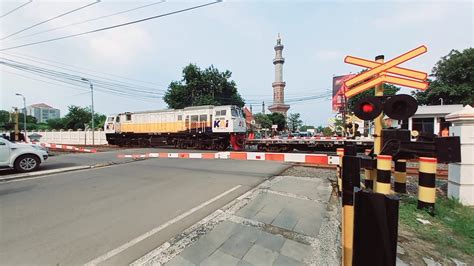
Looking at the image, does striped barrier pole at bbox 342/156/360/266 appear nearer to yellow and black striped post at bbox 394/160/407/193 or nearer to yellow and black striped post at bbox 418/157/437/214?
yellow and black striped post at bbox 418/157/437/214

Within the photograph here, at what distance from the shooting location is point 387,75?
405 centimetres

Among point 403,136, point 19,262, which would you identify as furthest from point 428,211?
point 19,262

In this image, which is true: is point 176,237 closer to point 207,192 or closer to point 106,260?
point 106,260

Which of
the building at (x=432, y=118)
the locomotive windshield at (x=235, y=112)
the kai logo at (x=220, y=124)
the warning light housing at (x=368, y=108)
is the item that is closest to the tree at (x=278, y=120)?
the building at (x=432, y=118)

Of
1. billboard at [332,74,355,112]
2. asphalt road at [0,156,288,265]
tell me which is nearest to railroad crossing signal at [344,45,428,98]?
asphalt road at [0,156,288,265]

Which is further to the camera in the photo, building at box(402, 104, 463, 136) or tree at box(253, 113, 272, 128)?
tree at box(253, 113, 272, 128)

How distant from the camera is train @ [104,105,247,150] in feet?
60.4

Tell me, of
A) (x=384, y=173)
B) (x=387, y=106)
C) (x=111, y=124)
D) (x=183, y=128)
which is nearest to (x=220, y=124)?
(x=183, y=128)

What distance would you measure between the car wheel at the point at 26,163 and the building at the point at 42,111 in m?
117

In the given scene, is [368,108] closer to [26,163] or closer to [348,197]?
[348,197]

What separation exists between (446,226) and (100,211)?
18.5 feet

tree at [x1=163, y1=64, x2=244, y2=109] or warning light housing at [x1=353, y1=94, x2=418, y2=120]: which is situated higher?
tree at [x1=163, y1=64, x2=244, y2=109]

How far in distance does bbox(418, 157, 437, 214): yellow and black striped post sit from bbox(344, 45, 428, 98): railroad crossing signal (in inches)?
49.0

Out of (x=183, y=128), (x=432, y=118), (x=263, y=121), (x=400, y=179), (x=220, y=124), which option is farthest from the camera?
(x=263, y=121)
